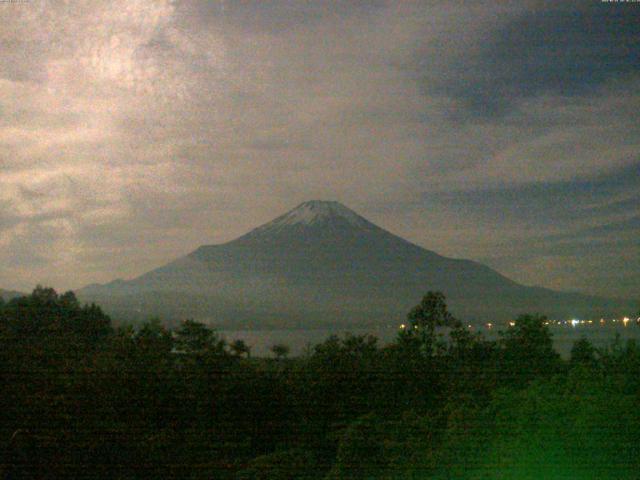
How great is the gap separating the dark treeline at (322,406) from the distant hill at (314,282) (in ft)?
22.8

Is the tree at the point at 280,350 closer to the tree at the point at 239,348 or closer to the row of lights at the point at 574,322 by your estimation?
the tree at the point at 239,348

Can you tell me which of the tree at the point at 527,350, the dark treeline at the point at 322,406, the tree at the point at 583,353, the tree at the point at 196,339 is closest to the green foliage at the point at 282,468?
the dark treeline at the point at 322,406

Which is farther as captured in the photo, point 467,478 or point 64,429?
point 64,429

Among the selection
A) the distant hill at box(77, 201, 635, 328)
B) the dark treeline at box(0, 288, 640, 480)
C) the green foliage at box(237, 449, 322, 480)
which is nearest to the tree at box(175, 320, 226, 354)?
the dark treeline at box(0, 288, 640, 480)

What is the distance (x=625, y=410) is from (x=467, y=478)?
0.75 metres

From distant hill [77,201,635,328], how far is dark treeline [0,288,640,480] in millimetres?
6953

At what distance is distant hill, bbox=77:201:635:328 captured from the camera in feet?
56.9

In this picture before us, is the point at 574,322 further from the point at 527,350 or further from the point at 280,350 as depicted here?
the point at 280,350

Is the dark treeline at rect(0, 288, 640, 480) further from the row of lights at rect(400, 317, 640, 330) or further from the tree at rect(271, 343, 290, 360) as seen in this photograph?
the tree at rect(271, 343, 290, 360)

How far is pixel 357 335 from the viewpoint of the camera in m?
7.03

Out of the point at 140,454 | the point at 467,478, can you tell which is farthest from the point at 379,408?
the point at 467,478

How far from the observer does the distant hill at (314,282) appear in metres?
17.3

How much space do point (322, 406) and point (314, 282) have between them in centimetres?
2081

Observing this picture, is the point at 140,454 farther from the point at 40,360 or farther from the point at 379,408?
the point at 379,408
